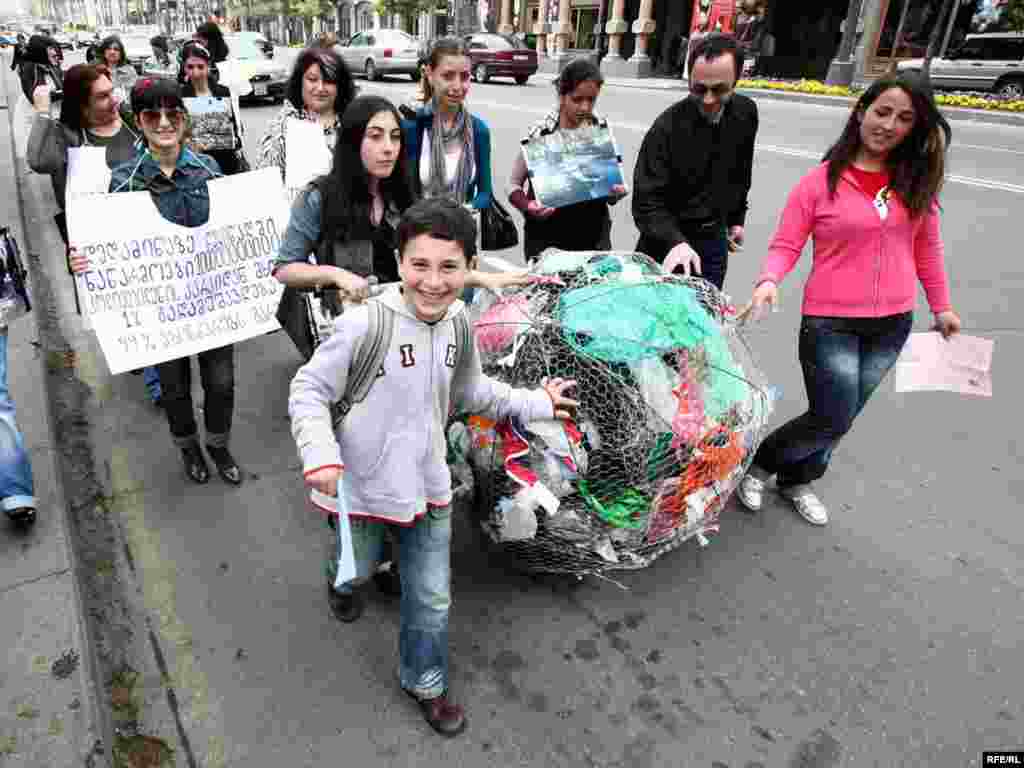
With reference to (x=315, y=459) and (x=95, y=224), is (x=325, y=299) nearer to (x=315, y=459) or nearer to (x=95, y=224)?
(x=95, y=224)

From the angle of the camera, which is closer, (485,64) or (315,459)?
(315,459)

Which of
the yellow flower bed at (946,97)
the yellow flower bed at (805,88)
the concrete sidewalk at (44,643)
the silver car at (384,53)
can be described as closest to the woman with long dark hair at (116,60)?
the concrete sidewalk at (44,643)

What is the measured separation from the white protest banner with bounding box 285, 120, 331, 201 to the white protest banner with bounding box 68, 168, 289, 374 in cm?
33

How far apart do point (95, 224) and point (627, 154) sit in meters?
9.21

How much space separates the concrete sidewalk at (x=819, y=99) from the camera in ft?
53.4

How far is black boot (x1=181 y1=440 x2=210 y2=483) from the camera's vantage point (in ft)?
10.6

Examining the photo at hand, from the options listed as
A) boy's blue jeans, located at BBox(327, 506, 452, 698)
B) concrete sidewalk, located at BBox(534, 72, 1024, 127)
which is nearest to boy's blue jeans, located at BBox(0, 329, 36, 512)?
boy's blue jeans, located at BBox(327, 506, 452, 698)

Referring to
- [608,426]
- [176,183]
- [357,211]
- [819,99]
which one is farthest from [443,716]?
[819,99]

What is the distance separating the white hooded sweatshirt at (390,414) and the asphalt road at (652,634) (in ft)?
2.27

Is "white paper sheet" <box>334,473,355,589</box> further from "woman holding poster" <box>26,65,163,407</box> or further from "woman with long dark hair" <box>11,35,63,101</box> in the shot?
"woman with long dark hair" <box>11,35,63,101</box>

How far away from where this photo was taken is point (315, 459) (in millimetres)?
1693

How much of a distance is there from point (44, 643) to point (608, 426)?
1.87 m

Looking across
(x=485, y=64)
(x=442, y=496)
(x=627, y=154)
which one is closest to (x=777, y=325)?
(x=442, y=496)

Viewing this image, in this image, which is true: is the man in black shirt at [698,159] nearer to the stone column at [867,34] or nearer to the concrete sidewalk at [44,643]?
the concrete sidewalk at [44,643]
